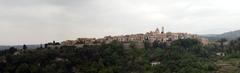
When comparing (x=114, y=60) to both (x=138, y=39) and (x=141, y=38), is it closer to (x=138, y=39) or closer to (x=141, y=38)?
(x=138, y=39)

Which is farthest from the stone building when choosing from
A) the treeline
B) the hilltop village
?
the treeline

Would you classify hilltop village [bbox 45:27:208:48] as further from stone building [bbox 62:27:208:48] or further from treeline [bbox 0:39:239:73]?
treeline [bbox 0:39:239:73]

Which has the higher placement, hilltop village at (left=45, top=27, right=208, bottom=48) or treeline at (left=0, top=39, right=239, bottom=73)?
hilltop village at (left=45, top=27, right=208, bottom=48)

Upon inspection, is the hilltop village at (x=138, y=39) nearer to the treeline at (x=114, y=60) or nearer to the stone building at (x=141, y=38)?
the stone building at (x=141, y=38)

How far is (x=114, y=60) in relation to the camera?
48.5 meters

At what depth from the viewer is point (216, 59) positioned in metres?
51.0

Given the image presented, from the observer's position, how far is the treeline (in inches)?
1752

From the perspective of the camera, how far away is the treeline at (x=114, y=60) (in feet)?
146

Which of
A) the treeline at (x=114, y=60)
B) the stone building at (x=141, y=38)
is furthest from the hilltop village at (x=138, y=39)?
the treeline at (x=114, y=60)

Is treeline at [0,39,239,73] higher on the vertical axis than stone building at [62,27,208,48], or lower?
lower

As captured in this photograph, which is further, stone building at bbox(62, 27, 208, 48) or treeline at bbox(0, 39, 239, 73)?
stone building at bbox(62, 27, 208, 48)

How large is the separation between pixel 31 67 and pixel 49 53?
6893 mm

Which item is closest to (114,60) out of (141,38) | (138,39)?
(138,39)

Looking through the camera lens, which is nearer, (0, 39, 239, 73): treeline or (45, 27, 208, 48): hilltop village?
(0, 39, 239, 73): treeline
